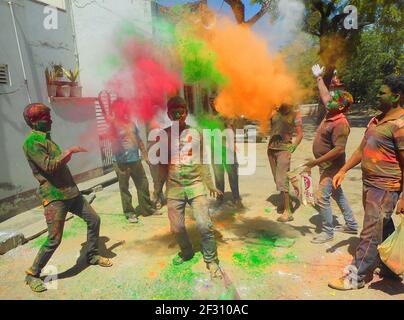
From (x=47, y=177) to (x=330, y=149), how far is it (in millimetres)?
3135

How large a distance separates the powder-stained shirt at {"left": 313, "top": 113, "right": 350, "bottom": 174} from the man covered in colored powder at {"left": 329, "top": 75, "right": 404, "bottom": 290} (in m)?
0.69

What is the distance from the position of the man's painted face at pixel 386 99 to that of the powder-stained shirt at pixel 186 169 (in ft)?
5.99

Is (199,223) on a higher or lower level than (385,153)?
lower

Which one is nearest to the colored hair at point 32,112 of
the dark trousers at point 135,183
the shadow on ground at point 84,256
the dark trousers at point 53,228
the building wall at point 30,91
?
the dark trousers at point 53,228

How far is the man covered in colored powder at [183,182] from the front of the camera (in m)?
3.65

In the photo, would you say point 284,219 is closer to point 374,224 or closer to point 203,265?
point 203,265

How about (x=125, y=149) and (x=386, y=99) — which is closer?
(x=386, y=99)

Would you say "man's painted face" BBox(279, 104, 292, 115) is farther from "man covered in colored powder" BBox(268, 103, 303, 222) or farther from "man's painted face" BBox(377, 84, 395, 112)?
"man's painted face" BBox(377, 84, 395, 112)

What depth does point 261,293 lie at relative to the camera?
3.29 meters

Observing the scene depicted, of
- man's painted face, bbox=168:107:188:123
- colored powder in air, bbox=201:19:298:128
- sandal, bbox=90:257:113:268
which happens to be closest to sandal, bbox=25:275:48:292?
sandal, bbox=90:257:113:268

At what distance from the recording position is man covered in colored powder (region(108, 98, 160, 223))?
5250mm

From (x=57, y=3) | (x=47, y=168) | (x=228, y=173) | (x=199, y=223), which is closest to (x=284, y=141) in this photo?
(x=228, y=173)

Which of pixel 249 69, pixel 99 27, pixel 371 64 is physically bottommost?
pixel 371 64

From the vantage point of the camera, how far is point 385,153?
10.2 ft
